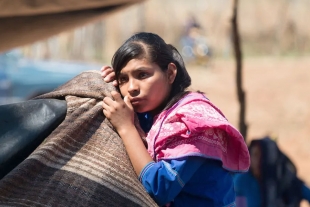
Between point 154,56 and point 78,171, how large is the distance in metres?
0.42

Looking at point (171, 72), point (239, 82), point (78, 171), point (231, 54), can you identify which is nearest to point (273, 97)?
point (231, 54)

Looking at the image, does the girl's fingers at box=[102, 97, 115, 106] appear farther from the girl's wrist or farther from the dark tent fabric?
the dark tent fabric

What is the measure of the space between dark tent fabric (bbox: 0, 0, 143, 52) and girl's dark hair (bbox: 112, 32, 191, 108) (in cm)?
181

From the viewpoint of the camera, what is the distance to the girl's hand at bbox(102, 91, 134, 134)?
1915mm

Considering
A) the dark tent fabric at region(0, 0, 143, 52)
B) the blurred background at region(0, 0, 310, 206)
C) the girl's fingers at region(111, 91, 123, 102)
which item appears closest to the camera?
the girl's fingers at region(111, 91, 123, 102)

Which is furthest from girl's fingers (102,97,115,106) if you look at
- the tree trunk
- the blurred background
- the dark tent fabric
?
the blurred background

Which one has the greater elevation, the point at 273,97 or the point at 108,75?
the point at 108,75

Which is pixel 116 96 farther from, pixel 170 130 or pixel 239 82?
pixel 239 82

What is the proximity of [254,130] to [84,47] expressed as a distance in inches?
282

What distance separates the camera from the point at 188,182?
1.85m

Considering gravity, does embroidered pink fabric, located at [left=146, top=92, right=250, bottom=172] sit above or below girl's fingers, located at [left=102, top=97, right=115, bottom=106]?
below

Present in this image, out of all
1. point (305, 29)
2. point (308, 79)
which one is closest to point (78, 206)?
point (308, 79)

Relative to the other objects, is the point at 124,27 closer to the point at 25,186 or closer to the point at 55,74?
the point at 55,74

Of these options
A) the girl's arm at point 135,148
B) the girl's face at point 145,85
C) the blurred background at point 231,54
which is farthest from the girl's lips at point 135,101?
the blurred background at point 231,54
